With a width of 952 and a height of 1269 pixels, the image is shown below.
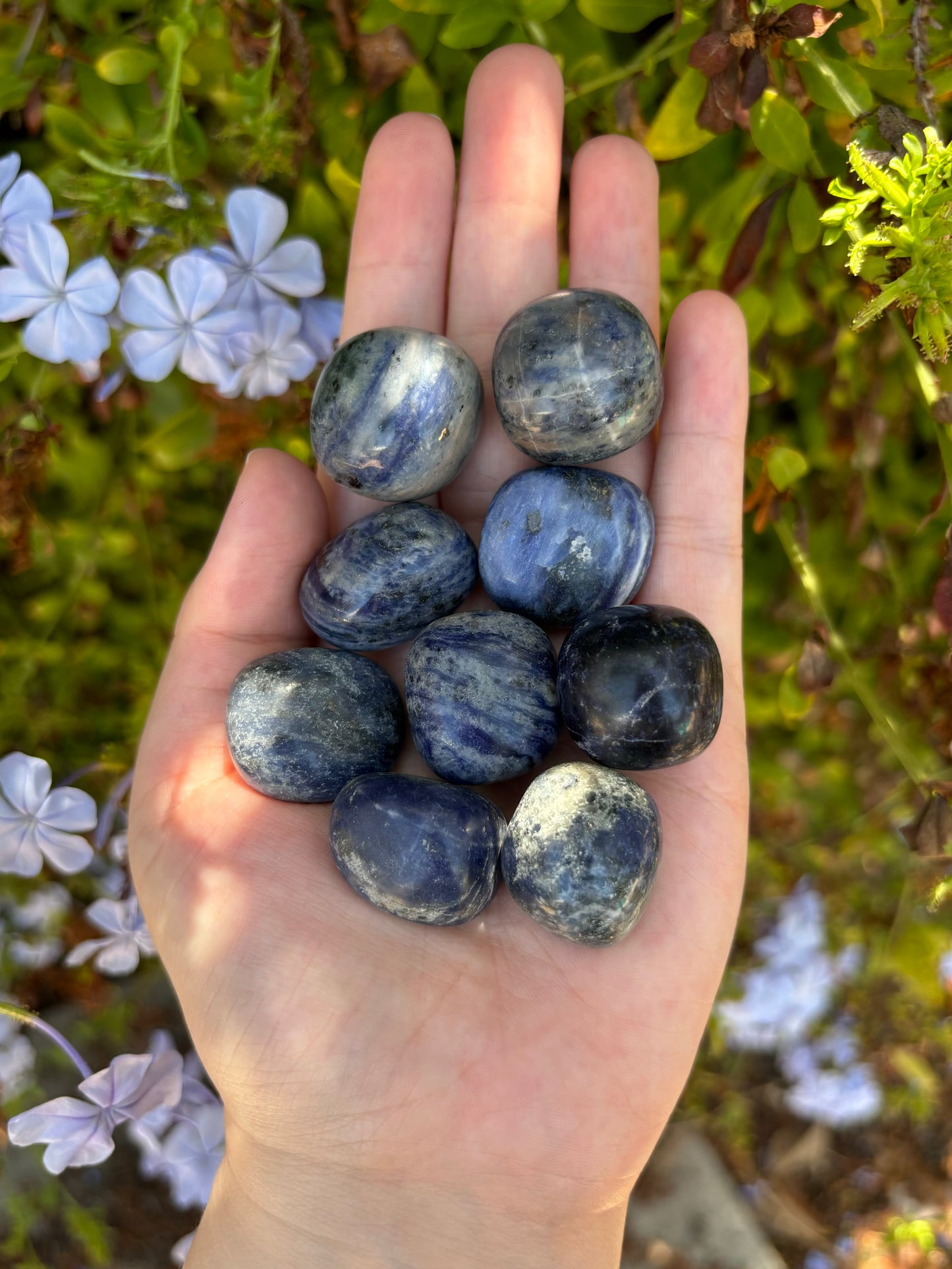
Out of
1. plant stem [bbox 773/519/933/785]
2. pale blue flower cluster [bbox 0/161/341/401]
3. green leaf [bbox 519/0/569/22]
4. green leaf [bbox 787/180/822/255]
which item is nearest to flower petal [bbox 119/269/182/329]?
pale blue flower cluster [bbox 0/161/341/401]

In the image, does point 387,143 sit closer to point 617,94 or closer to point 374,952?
point 617,94

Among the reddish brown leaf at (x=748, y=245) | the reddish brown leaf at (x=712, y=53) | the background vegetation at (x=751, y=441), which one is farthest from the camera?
the reddish brown leaf at (x=748, y=245)

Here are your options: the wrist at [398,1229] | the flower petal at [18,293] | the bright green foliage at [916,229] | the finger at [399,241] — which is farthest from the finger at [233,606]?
the bright green foliage at [916,229]

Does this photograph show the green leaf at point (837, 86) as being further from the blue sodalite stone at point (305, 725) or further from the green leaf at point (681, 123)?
the blue sodalite stone at point (305, 725)

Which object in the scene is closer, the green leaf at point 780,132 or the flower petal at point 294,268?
the green leaf at point 780,132

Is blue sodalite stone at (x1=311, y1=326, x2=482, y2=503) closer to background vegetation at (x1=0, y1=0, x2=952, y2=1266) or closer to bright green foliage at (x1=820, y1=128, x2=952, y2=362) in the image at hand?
background vegetation at (x1=0, y1=0, x2=952, y2=1266)

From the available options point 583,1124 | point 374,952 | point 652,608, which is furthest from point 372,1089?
point 652,608
